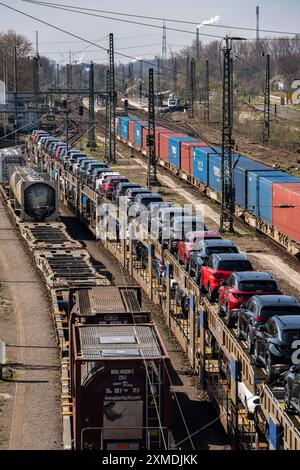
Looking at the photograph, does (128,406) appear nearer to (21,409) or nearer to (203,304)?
(21,409)

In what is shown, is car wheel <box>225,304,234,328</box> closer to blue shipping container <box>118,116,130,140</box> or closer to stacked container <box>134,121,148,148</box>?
stacked container <box>134,121,148,148</box>

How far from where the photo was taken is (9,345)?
2847 cm

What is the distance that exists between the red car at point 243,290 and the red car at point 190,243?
22.5 ft

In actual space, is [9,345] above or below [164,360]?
below

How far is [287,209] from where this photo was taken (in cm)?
4262

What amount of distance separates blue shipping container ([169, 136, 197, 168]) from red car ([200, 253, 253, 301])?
40656 mm

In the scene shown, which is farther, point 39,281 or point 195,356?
point 39,281

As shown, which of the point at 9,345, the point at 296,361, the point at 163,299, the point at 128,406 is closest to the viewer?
the point at 128,406

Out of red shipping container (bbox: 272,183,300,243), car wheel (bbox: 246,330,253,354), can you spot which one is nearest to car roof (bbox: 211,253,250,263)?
car wheel (bbox: 246,330,253,354)

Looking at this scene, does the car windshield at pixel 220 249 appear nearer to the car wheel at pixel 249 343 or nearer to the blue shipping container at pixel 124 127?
the car wheel at pixel 249 343

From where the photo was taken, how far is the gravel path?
71.2 ft

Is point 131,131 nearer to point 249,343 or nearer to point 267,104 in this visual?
point 267,104

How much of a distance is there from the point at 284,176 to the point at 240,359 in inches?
1073
